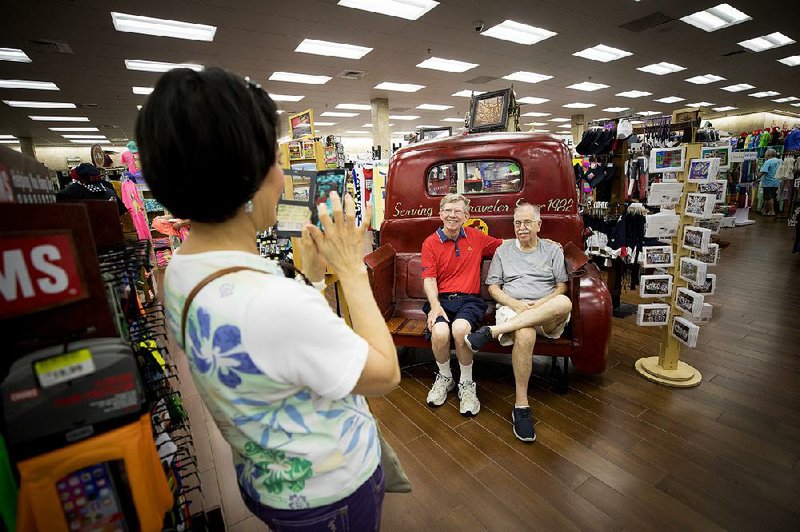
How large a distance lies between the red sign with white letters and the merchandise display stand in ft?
10.4

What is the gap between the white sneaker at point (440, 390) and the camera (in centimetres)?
262

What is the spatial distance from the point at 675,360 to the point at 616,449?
110 centimetres

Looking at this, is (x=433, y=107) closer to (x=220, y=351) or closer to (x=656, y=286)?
(x=656, y=286)

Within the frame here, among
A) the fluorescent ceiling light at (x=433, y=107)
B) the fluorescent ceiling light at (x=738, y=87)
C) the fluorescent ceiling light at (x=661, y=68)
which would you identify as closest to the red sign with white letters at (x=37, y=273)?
the fluorescent ceiling light at (x=661, y=68)

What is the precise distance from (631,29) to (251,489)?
873cm

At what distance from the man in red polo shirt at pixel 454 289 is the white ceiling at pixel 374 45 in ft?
13.7

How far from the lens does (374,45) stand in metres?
6.92

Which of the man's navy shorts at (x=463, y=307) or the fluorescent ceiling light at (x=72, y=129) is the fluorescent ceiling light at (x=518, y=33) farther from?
the fluorescent ceiling light at (x=72, y=129)

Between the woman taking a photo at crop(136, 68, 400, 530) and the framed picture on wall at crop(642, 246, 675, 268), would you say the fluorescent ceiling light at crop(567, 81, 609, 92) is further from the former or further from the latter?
the woman taking a photo at crop(136, 68, 400, 530)

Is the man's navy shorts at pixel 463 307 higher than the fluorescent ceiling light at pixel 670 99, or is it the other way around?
the fluorescent ceiling light at pixel 670 99

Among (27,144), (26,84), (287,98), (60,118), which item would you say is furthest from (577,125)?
(27,144)

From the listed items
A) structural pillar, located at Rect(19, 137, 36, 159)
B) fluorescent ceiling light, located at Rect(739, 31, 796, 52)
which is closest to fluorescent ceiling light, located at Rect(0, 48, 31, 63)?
structural pillar, located at Rect(19, 137, 36, 159)

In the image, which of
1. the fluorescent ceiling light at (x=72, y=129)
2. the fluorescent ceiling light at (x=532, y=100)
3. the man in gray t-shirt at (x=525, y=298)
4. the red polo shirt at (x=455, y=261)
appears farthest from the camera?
the fluorescent ceiling light at (x=72, y=129)

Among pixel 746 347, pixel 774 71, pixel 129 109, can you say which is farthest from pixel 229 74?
pixel 774 71
